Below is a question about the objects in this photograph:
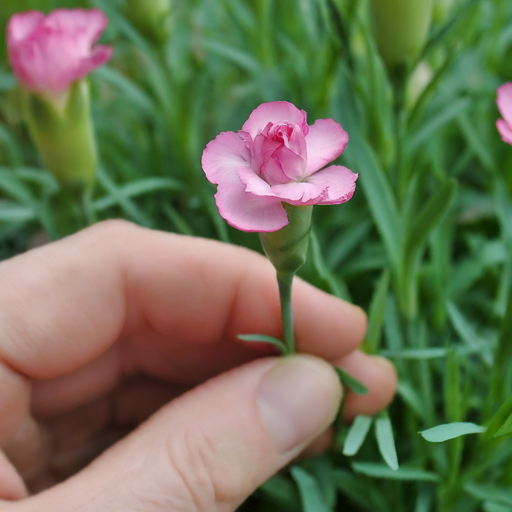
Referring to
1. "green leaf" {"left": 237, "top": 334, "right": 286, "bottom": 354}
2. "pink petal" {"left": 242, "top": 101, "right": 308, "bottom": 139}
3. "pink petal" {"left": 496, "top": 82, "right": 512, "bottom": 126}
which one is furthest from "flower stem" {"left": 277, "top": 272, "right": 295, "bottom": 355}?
"pink petal" {"left": 496, "top": 82, "right": 512, "bottom": 126}

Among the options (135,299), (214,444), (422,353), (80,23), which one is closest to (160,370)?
(135,299)

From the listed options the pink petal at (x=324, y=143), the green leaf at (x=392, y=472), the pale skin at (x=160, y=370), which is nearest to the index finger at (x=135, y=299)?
the pale skin at (x=160, y=370)

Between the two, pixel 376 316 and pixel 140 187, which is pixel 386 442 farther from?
pixel 140 187

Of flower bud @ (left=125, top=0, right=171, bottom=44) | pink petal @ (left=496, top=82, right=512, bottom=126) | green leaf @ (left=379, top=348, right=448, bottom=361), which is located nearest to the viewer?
pink petal @ (left=496, top=82, right=512, bottom=126)

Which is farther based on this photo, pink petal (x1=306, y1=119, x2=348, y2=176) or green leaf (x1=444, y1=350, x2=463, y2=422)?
green leaf (x1=444, y1=350, x2=463, y2=422)

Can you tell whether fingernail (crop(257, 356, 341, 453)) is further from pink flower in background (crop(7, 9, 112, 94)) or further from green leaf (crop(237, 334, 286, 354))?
pink flower in background (crop(7, 9, 112, 94))

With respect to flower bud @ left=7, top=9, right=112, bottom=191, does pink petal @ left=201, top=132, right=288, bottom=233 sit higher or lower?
lower

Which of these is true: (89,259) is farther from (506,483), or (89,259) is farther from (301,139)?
(506,483)
